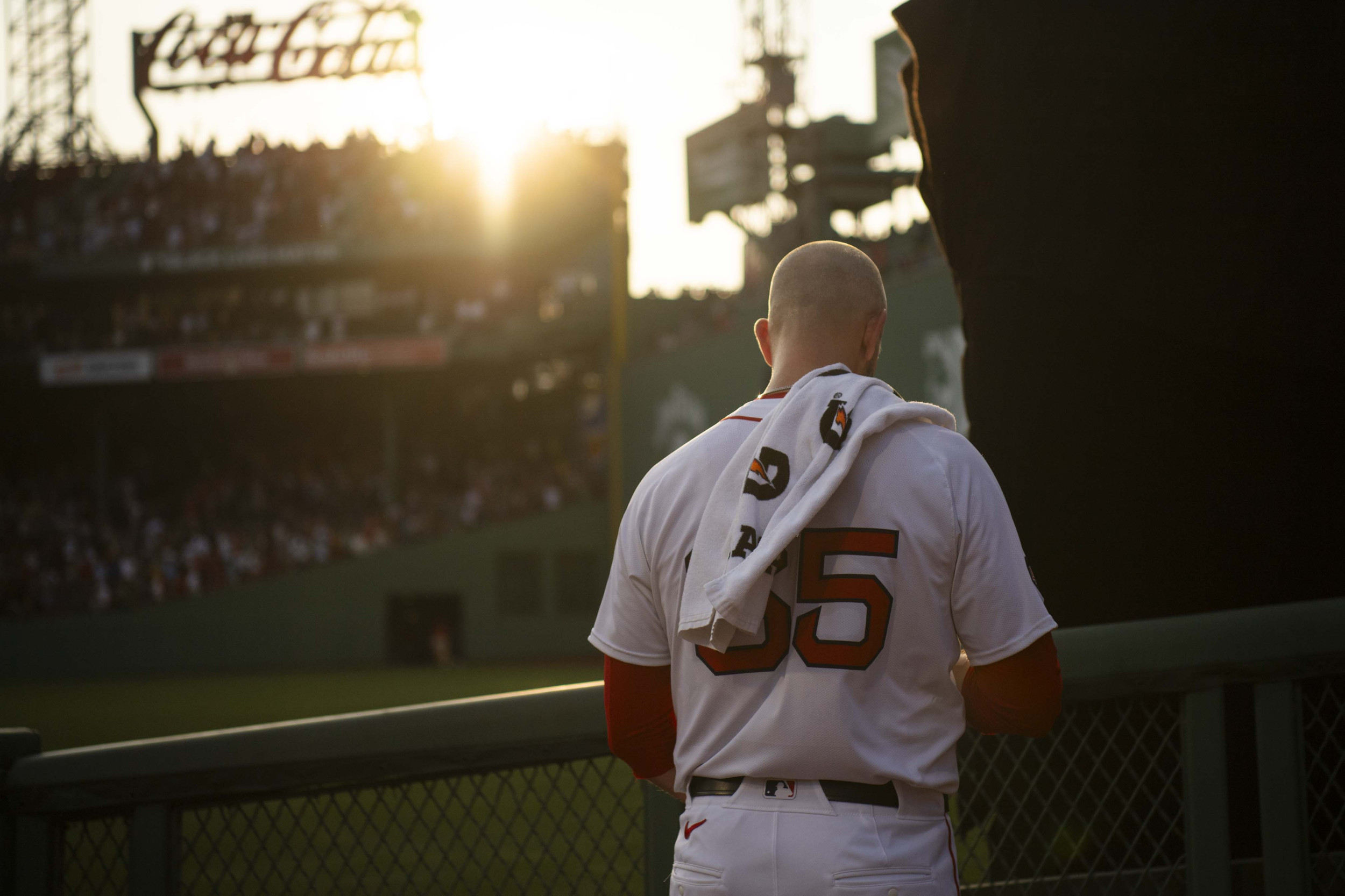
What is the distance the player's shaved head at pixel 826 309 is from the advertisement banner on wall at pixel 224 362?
28.3 metres

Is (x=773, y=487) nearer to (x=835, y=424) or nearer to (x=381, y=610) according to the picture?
(x=835, y=424)

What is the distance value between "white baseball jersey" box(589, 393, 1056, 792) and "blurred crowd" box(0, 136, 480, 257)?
29.2 m

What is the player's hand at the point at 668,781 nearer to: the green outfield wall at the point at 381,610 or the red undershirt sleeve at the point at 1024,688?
the red undershirt sleeve at the point at 1024,688

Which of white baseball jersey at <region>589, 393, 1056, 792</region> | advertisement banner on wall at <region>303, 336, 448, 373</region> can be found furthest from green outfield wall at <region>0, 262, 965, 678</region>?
white baseball jersey at <region>589, 393, 1056, 792</region>

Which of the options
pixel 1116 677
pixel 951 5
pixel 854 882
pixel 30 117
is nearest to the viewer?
pixel 854 882

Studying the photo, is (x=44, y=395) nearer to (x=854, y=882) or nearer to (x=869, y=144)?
(x=869, y=144)

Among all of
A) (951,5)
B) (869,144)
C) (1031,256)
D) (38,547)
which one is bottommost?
(38,547)

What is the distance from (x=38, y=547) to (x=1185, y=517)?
29.0 m

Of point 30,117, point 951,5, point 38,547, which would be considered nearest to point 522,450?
point 38,547

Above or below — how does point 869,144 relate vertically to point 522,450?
above

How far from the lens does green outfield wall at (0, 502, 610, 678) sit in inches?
954

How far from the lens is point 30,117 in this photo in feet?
121

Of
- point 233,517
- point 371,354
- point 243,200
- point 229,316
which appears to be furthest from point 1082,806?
point 243,200

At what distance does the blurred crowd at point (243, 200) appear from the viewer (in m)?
30.6
